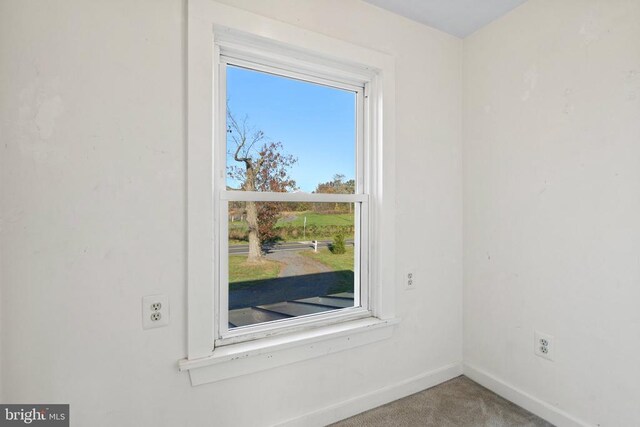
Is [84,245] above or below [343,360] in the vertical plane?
above

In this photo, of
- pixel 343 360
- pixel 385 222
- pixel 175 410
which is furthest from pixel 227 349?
pixel 385 222

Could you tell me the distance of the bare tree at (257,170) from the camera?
5.16 feet

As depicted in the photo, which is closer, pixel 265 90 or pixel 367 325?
pixel 265 90

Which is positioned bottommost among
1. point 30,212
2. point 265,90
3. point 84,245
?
point 84,245

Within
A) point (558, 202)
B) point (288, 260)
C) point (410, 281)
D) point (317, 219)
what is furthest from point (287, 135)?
point (558, 202)

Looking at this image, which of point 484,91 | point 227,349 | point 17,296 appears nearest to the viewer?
point 17,296

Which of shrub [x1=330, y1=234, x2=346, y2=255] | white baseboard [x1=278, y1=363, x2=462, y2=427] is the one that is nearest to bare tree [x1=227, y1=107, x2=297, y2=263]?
shrub [x1=330, y1=234, x2=346, y2=255]

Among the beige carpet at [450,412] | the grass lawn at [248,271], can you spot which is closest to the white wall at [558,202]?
the beige carpet at [450,412]

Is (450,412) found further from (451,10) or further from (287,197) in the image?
(451,10)

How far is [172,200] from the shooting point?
4.36 ft

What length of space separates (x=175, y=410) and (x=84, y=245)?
31.6 inches

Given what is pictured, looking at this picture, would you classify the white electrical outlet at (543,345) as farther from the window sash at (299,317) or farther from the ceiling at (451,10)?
the ceiling at (451,10)

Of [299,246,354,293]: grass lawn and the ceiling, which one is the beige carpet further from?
the ceiling

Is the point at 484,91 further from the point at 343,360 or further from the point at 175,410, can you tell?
the point at 175,410
